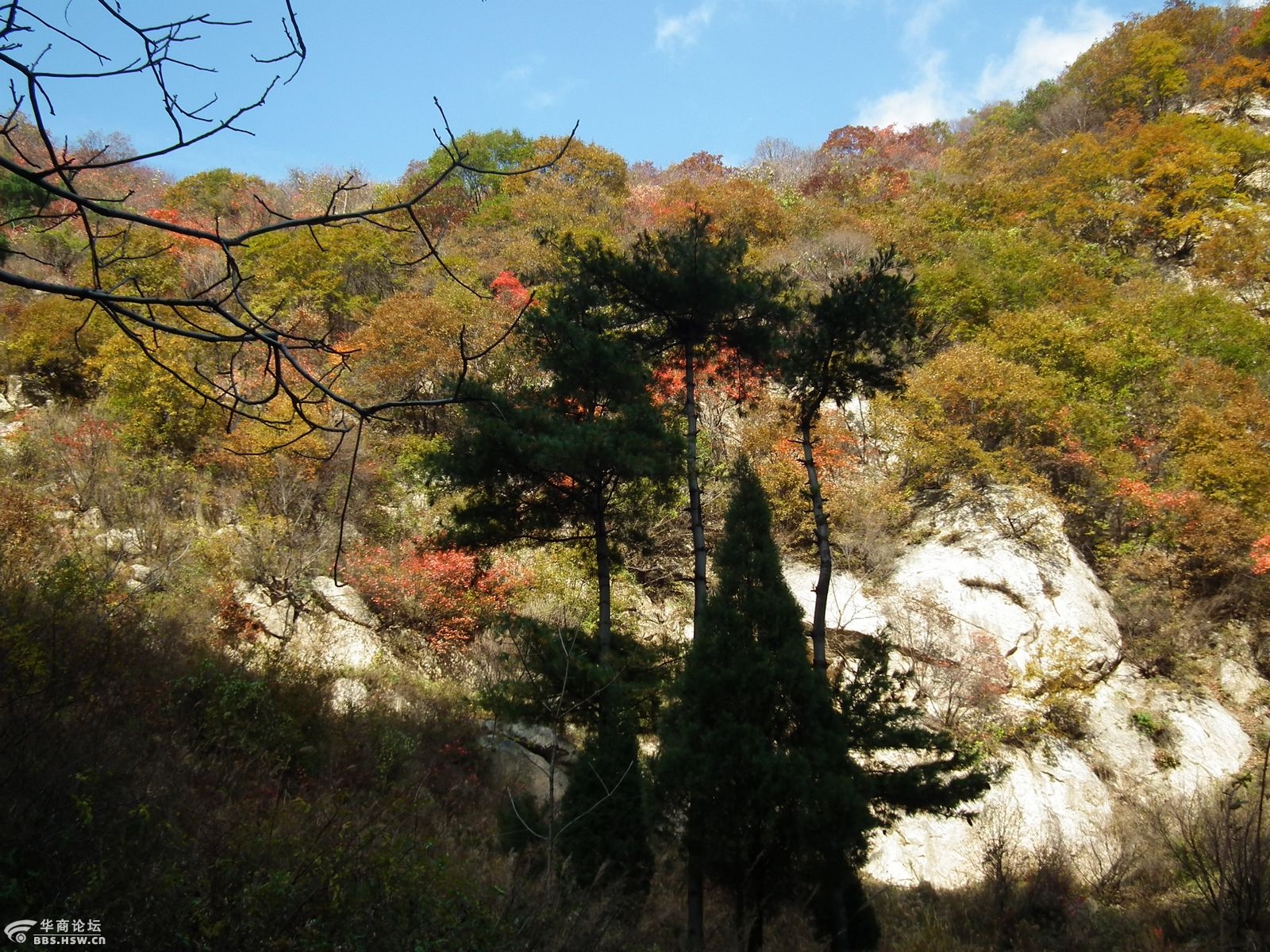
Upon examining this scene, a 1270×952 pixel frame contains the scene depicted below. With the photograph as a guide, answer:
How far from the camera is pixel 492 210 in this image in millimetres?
26469

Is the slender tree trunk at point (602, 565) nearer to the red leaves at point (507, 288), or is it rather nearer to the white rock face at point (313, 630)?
the white rock face at point (313, 630)

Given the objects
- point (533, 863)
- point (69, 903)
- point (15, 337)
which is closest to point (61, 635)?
point (69, 903)

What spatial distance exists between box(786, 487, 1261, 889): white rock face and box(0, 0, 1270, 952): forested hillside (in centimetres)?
19

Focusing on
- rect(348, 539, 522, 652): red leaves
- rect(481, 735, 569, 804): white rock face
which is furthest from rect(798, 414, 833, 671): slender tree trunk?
rect(348, 539, 522, 652): red leaves

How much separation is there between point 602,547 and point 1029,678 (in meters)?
8.27

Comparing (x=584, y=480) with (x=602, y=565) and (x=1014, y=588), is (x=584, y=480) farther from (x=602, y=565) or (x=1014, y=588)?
(x=1014, y=588)

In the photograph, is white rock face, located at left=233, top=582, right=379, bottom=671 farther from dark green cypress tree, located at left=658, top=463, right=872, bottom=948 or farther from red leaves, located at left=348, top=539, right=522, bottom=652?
dark green cypress tree, located at left=658, top=463, right=872, bottom=948

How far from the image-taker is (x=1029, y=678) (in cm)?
1304

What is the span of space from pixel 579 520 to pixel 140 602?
19.1ft

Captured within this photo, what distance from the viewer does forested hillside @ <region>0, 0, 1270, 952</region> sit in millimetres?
4516

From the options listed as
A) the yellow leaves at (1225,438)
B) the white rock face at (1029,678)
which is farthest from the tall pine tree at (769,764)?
the yellow leaves at (1225,438)

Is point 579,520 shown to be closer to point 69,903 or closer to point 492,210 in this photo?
point 69,903

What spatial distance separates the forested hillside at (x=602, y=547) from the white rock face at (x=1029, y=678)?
19cm

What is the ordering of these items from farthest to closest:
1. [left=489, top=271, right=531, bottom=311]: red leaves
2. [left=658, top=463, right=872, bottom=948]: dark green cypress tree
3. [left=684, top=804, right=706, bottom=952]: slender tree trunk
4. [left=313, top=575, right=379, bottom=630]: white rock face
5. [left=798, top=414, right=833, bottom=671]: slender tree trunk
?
[left=489, top=271, right=531, bottom=311]: red leaves, [left=313, top=575, right=379, bottom=630]: white rock face, [left=798, top=414, right=833, bottom=671]: slender tree trunk, [left=684, top=804, right=706, bottom=952]: slender tree trunk, [left=658, top=463, right=872, bottom=948]: dark green cypress tree
